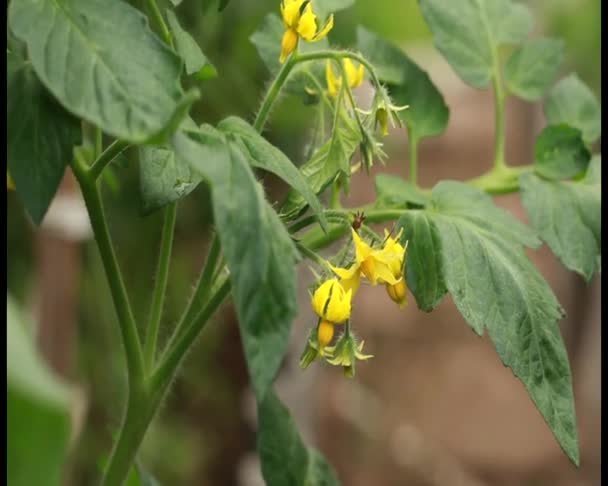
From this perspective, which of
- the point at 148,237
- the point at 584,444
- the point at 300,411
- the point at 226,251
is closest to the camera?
the point at 226,251

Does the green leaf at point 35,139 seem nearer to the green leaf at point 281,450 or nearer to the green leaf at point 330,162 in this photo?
the green leaf at point 330,162

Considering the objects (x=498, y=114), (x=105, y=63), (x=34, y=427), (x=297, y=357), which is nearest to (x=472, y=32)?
(x=498, y=114)

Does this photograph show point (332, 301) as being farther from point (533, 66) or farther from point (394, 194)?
point (533, 66)

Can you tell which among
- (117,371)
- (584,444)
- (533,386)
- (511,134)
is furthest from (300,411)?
(511,134)

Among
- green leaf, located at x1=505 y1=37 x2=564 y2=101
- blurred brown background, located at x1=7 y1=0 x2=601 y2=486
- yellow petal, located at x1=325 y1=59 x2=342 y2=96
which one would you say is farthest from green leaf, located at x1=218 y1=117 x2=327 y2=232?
blurred brown background, located at x1=7 y1=0 x2=601 y2=486

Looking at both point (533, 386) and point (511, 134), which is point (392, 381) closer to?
point (511, 134)

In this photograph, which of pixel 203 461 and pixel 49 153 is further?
pixel 203 461

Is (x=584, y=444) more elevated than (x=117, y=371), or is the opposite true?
(x=117, y=371)
